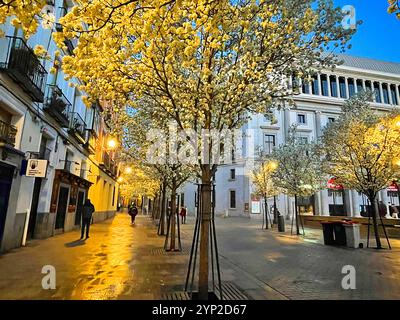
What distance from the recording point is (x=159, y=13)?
3.33m

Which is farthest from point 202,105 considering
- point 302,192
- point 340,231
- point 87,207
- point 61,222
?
point 302,192

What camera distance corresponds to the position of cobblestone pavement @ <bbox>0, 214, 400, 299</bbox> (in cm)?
522

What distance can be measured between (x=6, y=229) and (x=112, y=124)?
6133mm

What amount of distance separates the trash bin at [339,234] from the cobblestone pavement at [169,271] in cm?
142

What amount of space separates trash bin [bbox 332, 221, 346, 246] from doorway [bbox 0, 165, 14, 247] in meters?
13.6

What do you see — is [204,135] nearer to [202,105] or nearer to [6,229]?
[202,105]

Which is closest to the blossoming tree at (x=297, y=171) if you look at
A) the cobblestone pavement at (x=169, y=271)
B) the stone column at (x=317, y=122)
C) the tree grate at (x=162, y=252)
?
the cobblestone pavement at (x=169, y=271)

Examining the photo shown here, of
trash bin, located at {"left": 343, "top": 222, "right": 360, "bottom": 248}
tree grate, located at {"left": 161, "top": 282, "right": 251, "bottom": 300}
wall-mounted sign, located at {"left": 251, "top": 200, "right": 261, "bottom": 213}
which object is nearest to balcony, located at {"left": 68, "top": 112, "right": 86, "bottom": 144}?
tree grate, located at {"left": 161, "top": 282, "right": 251, "bottom": 300}

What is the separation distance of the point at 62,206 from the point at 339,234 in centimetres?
1428

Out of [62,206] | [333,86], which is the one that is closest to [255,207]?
[333,86]

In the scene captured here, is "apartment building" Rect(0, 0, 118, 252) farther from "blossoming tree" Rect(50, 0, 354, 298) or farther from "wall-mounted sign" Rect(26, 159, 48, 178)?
"blossoming tree" Rect(50, 0, 354, 298)

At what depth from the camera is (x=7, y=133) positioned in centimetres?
842

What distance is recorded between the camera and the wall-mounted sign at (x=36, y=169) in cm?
880

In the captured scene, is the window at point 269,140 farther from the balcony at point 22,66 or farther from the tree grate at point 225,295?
the tree grate at point 225,295
